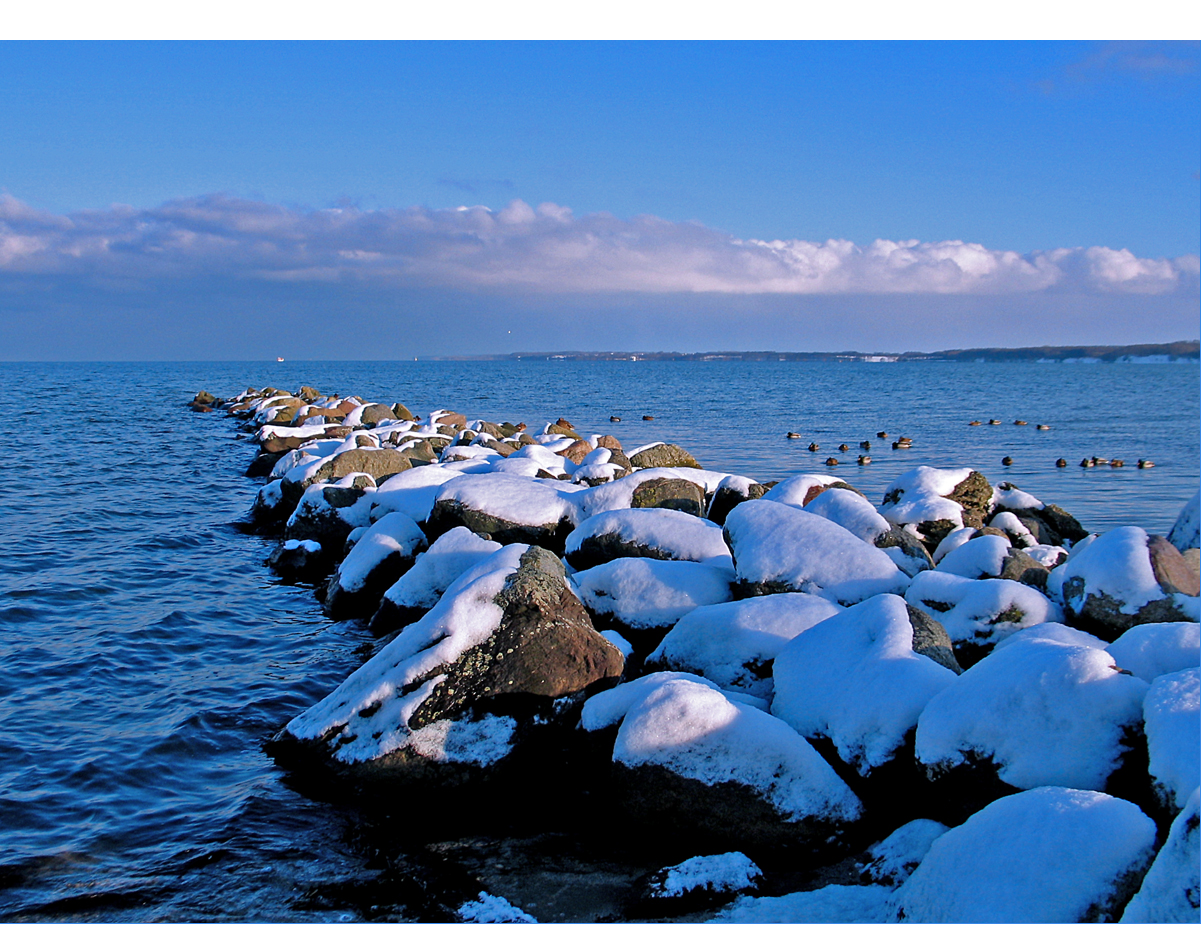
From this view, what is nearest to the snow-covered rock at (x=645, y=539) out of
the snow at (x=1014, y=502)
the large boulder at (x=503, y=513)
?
the large boulder at (x=503, y=513)

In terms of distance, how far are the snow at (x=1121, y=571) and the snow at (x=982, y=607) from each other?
447 mm

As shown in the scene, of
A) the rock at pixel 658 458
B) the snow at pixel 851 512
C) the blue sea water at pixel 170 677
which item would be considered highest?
the rock at pixel 658 458

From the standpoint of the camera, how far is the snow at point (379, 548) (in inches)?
433

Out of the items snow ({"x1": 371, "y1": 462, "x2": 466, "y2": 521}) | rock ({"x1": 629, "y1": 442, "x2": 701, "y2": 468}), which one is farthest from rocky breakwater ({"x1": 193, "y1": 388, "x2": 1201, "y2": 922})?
rock ({"x1": 629, "y1": 442, "x2": 701, "y2": 468})

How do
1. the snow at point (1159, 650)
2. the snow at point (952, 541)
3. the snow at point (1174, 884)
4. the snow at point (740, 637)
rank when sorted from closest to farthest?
1. the snow at point (1174, 884)
2. the snow at point (1159, 650)
3. the snow at point (740, 637)
4. the snow at point (952, 541)

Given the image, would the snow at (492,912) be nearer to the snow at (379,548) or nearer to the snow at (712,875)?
the snow at (712,875)

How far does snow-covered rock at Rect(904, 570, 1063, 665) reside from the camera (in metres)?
7.87

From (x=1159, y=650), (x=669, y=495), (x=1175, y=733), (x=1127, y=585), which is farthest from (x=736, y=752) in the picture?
(x=669, y=495)

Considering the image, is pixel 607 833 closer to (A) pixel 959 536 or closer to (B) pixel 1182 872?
(B) pixel 1182 872

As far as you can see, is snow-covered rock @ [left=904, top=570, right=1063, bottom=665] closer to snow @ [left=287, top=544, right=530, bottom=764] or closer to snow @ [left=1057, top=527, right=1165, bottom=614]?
snow @ [left=1057, top=527, right=1165, bottom=614]

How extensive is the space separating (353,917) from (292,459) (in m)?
15.6

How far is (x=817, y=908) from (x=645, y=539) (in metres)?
5.24

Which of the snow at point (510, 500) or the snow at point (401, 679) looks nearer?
the snow at point (401, 679)

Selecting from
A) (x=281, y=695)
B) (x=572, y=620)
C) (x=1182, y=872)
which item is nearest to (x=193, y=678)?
(x=281, y=695)
